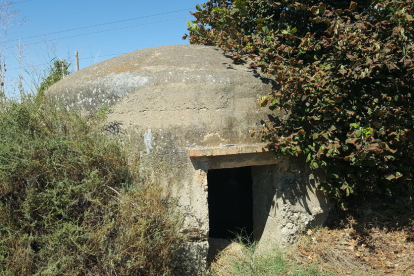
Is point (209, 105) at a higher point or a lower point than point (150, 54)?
lower

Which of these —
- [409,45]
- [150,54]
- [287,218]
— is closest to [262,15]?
[150,54]

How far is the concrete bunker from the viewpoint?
4.07 m

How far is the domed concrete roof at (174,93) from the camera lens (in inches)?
162

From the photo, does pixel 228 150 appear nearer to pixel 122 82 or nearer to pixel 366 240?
pixel 122 82

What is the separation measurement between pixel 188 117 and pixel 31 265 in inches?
84.9

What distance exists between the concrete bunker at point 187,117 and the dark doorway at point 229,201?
1.61 metres

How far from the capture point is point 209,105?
421 centimetres

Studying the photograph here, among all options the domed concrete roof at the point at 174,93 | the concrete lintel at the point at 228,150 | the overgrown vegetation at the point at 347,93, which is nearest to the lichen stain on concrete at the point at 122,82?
the domed concrete roof at the point at 174,93

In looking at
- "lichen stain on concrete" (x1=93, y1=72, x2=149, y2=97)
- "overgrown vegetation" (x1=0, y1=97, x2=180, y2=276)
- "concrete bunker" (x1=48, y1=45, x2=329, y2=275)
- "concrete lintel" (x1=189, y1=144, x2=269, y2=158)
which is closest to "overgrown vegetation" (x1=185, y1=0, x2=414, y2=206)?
"concrete lintel" (x1=189, y1=144, x2=269, y2=158)

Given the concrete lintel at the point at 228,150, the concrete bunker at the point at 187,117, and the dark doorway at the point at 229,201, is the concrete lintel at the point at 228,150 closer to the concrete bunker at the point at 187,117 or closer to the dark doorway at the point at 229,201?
the concrete bunker at the point at 187,117

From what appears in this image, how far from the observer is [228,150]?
412 cm

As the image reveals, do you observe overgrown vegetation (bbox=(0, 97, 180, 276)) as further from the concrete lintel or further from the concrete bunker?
the concrete lintel

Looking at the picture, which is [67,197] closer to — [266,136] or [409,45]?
[266,136]

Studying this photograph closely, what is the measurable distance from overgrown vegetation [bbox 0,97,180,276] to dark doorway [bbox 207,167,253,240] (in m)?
2.61
